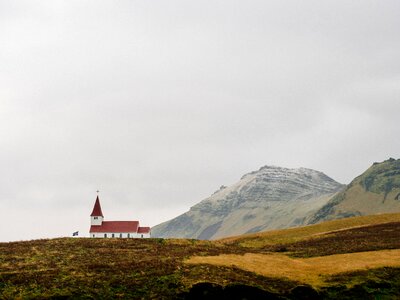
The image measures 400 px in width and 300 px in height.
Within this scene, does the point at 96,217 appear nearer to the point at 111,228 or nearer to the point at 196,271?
the point at 111,228

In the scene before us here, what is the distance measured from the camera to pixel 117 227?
15000cm

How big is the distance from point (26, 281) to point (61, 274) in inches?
144

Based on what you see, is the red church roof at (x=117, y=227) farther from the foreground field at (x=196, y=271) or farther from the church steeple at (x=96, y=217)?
the foreground field at (x=196, y=271)

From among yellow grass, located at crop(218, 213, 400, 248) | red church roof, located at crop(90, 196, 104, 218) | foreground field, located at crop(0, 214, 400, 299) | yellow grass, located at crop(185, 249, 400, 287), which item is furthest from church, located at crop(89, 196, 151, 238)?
yellow grass, located at crop(185, 249, 400, 287)

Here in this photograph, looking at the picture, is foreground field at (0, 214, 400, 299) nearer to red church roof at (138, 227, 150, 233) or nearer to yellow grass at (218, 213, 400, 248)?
yellow grass at (218, 213, 400, 248)

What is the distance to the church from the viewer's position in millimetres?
148500

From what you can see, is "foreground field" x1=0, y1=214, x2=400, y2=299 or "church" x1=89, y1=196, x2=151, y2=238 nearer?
"foreground field" x1=0, y1=214, x2=400, y2=299

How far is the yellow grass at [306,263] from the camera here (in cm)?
4919

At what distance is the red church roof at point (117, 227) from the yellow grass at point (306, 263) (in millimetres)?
93880

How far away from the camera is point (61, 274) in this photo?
47688 millimetres

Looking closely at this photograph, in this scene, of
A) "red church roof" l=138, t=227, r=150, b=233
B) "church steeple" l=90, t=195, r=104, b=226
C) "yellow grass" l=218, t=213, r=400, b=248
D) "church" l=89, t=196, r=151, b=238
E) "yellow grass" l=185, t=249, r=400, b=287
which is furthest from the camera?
"red church roof" l=138, t=227, r=150, b=233

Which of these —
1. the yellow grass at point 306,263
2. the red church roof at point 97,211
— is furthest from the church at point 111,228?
the yellow grass at point 306,263

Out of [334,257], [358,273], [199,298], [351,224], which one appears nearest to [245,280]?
[199,298]

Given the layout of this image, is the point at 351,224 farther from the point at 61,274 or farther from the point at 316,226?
the point at 61,274
